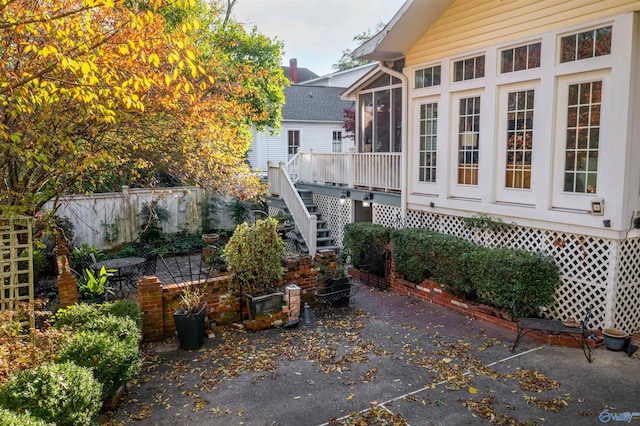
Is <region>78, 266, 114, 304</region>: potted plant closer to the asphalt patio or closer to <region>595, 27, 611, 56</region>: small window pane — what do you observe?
the asphalt patio

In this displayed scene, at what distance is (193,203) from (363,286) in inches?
297

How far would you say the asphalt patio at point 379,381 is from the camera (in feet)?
16.0

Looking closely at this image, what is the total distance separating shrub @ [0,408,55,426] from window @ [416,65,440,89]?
891 centimetres

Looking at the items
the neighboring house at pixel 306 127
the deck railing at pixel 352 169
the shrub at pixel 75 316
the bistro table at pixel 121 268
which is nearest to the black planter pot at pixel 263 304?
the shrub at pixel 75 316

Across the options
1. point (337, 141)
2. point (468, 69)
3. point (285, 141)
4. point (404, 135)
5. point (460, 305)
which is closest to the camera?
point (460, 305)

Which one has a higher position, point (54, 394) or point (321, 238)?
point (321, 238)

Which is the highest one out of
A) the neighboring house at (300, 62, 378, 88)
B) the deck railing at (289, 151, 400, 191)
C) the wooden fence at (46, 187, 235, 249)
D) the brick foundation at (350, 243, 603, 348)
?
the neighboring house at (300, 62, 378, 88)

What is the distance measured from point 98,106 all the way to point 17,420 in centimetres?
323

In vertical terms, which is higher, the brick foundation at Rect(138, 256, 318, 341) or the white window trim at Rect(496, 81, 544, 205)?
the white window trim at Rect(496, 81, 544, 205)

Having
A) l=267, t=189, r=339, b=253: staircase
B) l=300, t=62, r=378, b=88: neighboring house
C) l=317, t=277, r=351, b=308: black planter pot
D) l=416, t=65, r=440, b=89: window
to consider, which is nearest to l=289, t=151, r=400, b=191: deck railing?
l=267, t=189, r=339, b=253: staircase

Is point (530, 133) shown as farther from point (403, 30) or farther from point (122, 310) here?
point (122, 310)

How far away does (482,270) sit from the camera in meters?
7.62

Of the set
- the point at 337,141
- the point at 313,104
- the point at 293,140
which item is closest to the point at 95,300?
the point at 293,140

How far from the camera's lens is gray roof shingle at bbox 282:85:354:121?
927 inches
